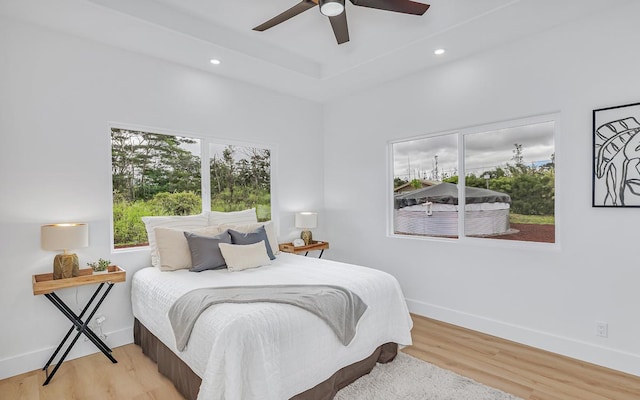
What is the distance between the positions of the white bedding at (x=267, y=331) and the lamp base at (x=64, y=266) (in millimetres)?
515

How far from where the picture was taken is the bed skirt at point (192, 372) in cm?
217

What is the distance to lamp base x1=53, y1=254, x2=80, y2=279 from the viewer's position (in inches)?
106

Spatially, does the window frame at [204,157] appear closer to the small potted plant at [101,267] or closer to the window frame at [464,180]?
the small potted plant at [101,267]

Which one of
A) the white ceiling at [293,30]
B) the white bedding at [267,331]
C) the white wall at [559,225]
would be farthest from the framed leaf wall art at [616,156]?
the white bedding at [267,331]

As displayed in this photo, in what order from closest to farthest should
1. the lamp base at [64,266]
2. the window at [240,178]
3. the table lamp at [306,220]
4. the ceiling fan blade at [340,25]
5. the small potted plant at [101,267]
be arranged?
the ceiling fan blade at [340,25] < the lamp base at [64,266] < the small potted plant at [101,267] < the window at [240,178] < the table lamp at [306,220]

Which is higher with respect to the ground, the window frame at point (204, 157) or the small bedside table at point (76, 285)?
the window frame at point (204, 157)

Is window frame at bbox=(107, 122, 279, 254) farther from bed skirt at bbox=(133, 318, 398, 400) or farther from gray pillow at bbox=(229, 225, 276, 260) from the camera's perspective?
bed skirt at bbox=(133, 318, 398, 400)

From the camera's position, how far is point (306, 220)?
450cm

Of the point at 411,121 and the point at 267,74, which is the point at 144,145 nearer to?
the point at 267,74

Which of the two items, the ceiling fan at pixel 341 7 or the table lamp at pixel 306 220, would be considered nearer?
the ceiling fan at pixel 341 7

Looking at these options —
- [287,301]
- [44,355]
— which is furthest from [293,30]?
[44,355]

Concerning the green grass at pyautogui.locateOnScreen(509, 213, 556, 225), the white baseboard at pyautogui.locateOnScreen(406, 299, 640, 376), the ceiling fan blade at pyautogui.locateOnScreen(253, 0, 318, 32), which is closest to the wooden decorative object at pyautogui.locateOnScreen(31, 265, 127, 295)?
the ceiling fan blade at pyautogui.locateOnScreen(253, 0, 318, 32)

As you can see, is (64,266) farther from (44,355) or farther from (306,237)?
Answer: (306,237)

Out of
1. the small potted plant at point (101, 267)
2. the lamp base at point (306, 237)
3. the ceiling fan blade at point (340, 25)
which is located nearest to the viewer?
the ceiling fan blade at point (340, 25)
